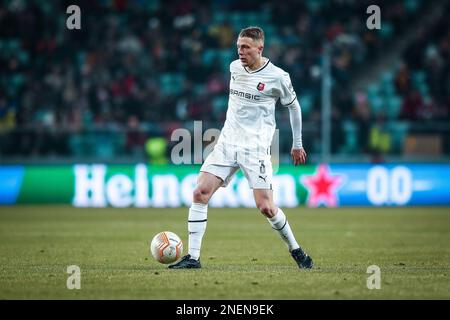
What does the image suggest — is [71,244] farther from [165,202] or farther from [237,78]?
[165,202]

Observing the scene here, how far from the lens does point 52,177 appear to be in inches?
949

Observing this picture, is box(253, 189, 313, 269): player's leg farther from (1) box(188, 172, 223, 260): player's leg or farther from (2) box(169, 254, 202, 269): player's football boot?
(2) box(169, 254, 202, 269): player's football boot

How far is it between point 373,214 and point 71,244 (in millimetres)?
9255

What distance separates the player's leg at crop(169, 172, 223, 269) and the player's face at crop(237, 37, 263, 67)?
1.30 m

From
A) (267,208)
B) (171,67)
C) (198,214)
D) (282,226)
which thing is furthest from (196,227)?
(171,67)

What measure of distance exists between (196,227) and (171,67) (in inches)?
720

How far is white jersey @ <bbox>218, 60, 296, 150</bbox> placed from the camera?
→ 10.5 meters

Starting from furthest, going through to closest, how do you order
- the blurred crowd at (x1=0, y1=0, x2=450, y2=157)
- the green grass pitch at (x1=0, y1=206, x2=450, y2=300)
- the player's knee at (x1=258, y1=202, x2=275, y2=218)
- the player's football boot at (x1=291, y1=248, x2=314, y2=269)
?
the blurred crowd at (x1=0, y1=0, x2=450, y2=157) → the player's football boot at (x1=291, y1=248, x2=314, y2=269) → the player's knee at (x1=258, y1=202, x2=275, y2=218) → the green grass pitch at (x1=0, y1=206, x2=450, y2=300)

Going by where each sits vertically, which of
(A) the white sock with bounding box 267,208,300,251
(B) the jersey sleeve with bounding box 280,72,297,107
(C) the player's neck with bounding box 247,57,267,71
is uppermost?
(C) the player's neck with bounding box 247,57,267,71

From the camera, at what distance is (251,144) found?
10.4m

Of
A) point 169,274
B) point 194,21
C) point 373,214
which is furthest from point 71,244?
point 194,21

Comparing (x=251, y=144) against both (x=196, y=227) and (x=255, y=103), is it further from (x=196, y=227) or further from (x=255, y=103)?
(x=196, y=227)

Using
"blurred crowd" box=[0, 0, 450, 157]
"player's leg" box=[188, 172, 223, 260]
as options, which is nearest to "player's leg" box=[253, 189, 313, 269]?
"player's leg" box=[188, 172, 223, 260]

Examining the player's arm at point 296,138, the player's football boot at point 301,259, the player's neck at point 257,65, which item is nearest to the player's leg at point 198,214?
the player's arm at point 296,138
